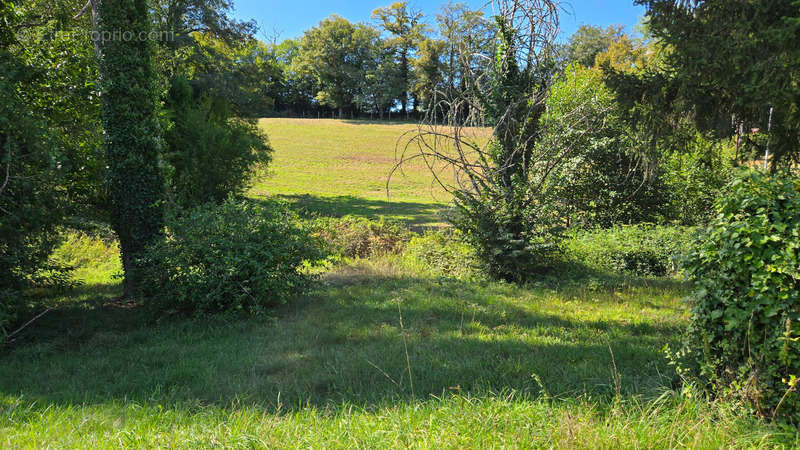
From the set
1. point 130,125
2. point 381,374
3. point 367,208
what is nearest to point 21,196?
point 130,125

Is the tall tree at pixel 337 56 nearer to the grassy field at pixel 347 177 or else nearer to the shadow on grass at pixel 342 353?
the grassy field at pixel 347 177

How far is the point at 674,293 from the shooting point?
21.2 ft

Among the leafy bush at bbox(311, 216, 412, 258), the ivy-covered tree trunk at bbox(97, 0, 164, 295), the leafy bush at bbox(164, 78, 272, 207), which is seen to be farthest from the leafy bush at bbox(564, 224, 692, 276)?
the leafy bush at bbox(164, 78, 272, 207)

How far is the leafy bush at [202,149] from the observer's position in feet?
47.5

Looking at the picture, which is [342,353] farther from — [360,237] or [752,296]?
[360,237]

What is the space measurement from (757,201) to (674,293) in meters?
4.19

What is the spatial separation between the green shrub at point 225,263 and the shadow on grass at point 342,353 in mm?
312

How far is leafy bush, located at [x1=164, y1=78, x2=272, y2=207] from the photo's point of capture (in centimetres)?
1447

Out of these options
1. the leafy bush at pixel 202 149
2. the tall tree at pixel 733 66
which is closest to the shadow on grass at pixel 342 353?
the tall tree at pixel 733 66

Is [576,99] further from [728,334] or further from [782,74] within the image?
[728,334]

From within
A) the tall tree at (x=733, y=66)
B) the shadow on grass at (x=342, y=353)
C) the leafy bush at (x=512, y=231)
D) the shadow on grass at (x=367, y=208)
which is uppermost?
the tall tree at (x=733, y=66)

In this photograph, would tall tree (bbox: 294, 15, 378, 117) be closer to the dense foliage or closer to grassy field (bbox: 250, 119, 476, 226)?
grassy field (bbox: 250, 119, 476, 226)

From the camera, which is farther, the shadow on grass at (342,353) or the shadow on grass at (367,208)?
the shadow on grass at (367,208)

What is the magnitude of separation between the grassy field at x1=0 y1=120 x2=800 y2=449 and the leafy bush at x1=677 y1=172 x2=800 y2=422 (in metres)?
0.23
